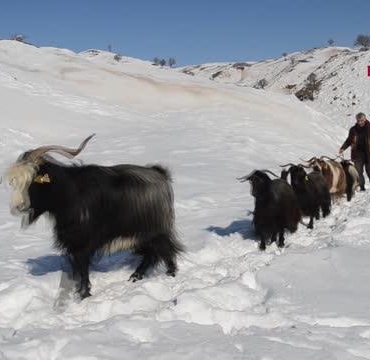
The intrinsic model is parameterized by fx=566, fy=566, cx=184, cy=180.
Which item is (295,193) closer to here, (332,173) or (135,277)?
(332,173)

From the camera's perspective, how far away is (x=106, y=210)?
5.68 m

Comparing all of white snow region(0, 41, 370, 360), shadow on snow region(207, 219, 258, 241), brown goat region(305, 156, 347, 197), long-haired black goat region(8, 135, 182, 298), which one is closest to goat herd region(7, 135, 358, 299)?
long-haired black goat region(8, 135, 182, 298)

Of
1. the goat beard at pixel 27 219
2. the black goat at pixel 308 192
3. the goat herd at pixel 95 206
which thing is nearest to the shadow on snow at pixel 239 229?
the black goat at pixel 308 192

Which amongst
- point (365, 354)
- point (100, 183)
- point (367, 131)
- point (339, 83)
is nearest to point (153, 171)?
point (100, 183)

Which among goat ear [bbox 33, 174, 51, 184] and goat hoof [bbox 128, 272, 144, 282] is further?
goat hoof [bbox 128, 272, 144, 282]

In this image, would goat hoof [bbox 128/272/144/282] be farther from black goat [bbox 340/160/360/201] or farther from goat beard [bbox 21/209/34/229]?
black goat [bbox 340/160/360/201]

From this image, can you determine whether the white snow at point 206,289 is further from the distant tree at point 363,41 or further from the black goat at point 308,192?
the distant tree at point 363,41

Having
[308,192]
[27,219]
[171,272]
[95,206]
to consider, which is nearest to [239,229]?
[308,192]

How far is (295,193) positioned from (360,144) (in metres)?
4.39

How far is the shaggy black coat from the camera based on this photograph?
5.47 meters

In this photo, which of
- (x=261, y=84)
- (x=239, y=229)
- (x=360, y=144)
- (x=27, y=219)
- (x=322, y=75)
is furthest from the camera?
(x=261, y=84)

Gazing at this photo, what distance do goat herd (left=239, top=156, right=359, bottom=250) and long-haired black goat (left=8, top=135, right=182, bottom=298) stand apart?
197cm

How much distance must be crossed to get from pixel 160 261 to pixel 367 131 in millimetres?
8023

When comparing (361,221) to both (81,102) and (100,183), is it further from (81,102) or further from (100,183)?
(81,102)
